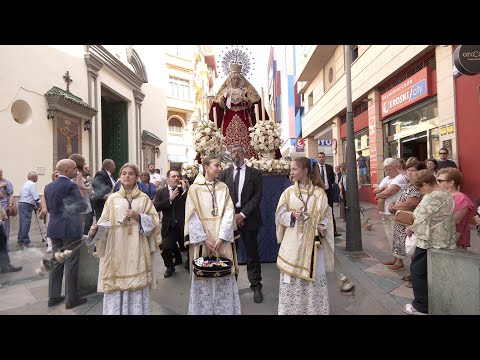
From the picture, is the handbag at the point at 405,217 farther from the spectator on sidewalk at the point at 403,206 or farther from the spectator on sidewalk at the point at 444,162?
the spectator on sidewalk at the point at 444,162

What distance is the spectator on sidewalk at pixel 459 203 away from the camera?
3846 millimetres

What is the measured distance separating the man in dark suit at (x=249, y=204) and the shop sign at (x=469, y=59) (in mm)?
4692

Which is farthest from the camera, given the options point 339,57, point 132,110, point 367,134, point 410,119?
point 132,110

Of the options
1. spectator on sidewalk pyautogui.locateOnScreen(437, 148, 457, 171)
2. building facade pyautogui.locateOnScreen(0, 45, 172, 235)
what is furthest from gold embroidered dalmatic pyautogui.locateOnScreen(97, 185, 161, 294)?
building facade pyautogui.locateOnScreen(0, 45, 172, 235)

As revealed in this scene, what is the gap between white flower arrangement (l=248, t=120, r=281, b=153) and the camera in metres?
5.88

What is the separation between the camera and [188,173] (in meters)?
6.14

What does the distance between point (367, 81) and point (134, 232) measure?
1351cm

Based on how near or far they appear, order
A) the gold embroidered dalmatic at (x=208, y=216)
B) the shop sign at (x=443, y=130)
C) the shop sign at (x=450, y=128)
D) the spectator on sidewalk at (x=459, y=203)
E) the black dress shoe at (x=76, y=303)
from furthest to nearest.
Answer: the shop sign at (x=443, y=130) < the shop sign at (x=450, y=128) < the black dress shoe at (x=76, y=303) < the spectator on sidewalk at (x=459, y=203) < the gold embroidered dalmatic at (x=208, y=216)

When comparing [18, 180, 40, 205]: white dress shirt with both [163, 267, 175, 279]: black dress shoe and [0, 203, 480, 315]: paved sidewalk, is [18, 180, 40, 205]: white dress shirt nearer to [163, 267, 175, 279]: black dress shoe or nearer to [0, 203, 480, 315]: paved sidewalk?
[0, 203, 480, 315]: paved sidewalk

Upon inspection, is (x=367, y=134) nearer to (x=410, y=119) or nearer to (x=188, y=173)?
(x=410, y=119)

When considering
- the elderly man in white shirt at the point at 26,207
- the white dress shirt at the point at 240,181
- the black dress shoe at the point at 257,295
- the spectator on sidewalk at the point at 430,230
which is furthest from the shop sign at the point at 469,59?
the elderly man in white shirt at the point at 26,207

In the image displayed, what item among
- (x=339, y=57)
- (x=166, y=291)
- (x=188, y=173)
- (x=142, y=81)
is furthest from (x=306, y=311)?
(x=142, y=81)

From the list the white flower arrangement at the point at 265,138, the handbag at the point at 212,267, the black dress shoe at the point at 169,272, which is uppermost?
the white flower arrangement at the point at 265,138

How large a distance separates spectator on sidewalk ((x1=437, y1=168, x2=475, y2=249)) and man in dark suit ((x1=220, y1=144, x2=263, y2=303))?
6.91 ft
